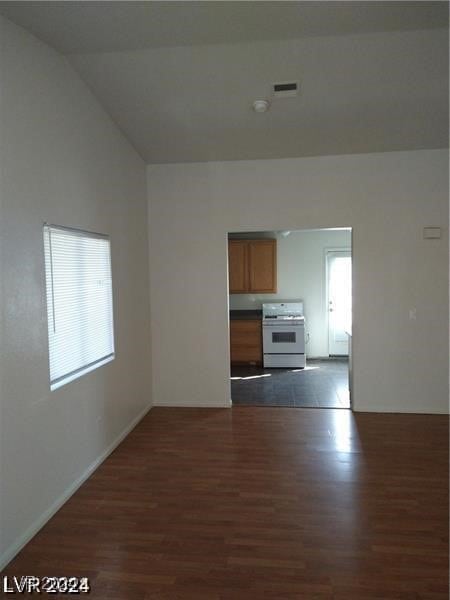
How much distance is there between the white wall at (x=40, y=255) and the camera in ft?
7.04

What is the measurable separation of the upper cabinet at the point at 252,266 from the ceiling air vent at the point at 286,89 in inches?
138

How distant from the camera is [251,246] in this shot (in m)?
6.62

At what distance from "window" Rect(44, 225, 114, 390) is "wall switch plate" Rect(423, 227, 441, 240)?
3.19 meters

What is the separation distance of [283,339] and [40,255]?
4554 millimetres

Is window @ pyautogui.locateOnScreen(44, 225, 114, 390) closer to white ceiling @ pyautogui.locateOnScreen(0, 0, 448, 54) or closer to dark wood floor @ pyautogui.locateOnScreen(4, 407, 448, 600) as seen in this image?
dark wood floor @ pyautogui.locateOnScreen(4, 407, 448, 600)

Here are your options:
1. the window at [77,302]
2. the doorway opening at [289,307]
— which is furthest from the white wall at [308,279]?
the window at [77,302]

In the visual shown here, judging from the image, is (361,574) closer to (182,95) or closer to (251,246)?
(182,95)

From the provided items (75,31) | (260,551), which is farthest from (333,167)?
(260,551)

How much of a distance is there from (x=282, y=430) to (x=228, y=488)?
3.77 feet

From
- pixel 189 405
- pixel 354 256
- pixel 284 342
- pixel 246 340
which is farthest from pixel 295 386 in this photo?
pixel 354 256

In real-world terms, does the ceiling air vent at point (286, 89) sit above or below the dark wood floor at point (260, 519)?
above

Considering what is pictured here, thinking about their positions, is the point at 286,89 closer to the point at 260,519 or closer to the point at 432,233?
the point at 432,233

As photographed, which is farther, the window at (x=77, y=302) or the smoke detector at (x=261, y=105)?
the smoke detector at (x=261, y=105)

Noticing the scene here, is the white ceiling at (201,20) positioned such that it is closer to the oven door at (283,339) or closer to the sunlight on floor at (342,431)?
the sunlight on floor at (342,431)
